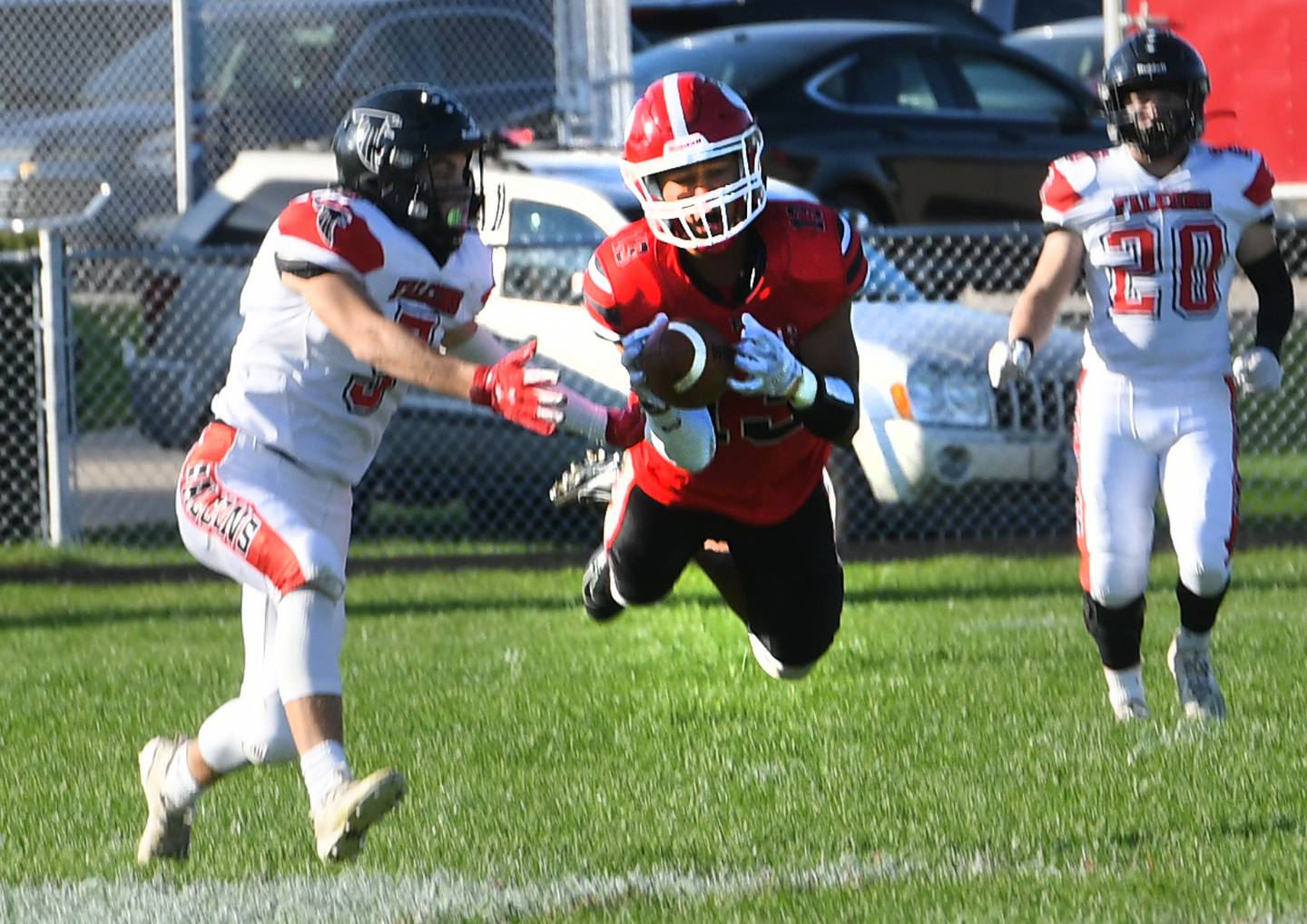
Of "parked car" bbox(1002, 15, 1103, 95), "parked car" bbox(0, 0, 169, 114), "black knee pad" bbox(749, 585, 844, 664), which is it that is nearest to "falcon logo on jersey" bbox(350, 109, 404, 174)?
"black knee pad" bbox(749, 585, 844, 664)

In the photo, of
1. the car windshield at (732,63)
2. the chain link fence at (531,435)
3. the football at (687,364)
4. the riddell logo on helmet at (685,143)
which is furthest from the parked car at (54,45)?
the football at (687,364)

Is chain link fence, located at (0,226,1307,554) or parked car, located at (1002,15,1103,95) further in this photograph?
parked car, located at (1002,15,1103,95)

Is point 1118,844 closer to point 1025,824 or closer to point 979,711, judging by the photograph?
point 1025,824

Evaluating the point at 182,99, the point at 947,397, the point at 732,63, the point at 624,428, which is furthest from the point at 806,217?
the point at 732,63

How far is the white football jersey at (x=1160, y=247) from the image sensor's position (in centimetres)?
620

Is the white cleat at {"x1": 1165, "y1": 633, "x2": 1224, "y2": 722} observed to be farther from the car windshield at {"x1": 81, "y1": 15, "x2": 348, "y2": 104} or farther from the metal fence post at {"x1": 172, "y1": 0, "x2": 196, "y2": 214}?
the car windshield at {"x1": 81, "y1": 15, "x2": 348, "y2": 104}

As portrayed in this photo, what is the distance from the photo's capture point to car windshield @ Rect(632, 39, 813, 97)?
13.2 metres

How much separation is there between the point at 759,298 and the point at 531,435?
17.5 feet

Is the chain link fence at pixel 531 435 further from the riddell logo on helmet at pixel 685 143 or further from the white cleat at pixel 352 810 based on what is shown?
the white cleat at pixel 352 810

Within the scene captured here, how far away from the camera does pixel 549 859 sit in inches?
190

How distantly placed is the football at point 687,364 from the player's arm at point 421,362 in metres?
0.25

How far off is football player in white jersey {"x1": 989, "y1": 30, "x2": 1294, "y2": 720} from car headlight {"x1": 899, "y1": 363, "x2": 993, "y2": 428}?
125 inches

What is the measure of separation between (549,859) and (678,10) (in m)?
14.2

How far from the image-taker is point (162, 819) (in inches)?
192
